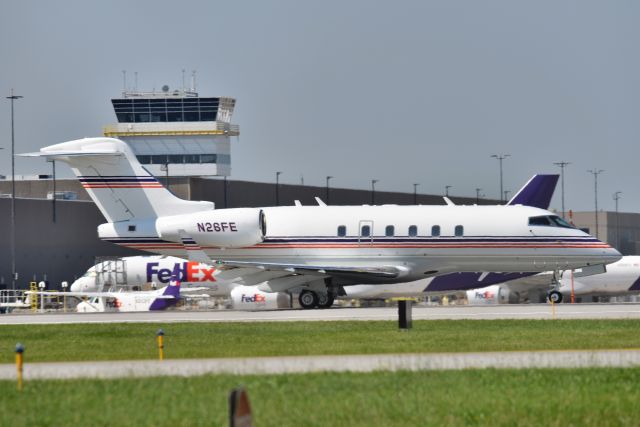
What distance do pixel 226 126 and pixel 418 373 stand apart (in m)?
113

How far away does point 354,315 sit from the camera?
44.8m

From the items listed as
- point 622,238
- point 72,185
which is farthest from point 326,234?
point 622,238

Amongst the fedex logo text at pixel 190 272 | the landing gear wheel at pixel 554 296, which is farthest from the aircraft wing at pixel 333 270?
the fedex logo text at pixel 190 272

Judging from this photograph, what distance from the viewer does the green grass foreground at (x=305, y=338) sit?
2859cm

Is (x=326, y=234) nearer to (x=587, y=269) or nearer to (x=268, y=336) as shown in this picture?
(x=587, y=269)

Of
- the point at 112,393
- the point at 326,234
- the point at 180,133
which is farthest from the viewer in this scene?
the point at 180,133

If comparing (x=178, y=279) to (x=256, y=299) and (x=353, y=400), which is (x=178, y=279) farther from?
(x=353, y=400)

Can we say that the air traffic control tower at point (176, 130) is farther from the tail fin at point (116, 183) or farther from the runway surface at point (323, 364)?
the runway surface at point (323, 364)

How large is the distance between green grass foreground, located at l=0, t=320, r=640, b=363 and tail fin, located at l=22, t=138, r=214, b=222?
10449 mm

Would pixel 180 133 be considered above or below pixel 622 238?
above

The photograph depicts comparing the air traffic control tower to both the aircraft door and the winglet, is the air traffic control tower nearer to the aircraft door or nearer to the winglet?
the winglet

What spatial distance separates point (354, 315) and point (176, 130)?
89696 mm

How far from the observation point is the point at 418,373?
2184 centimetres

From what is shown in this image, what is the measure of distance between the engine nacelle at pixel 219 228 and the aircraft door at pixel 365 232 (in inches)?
156
